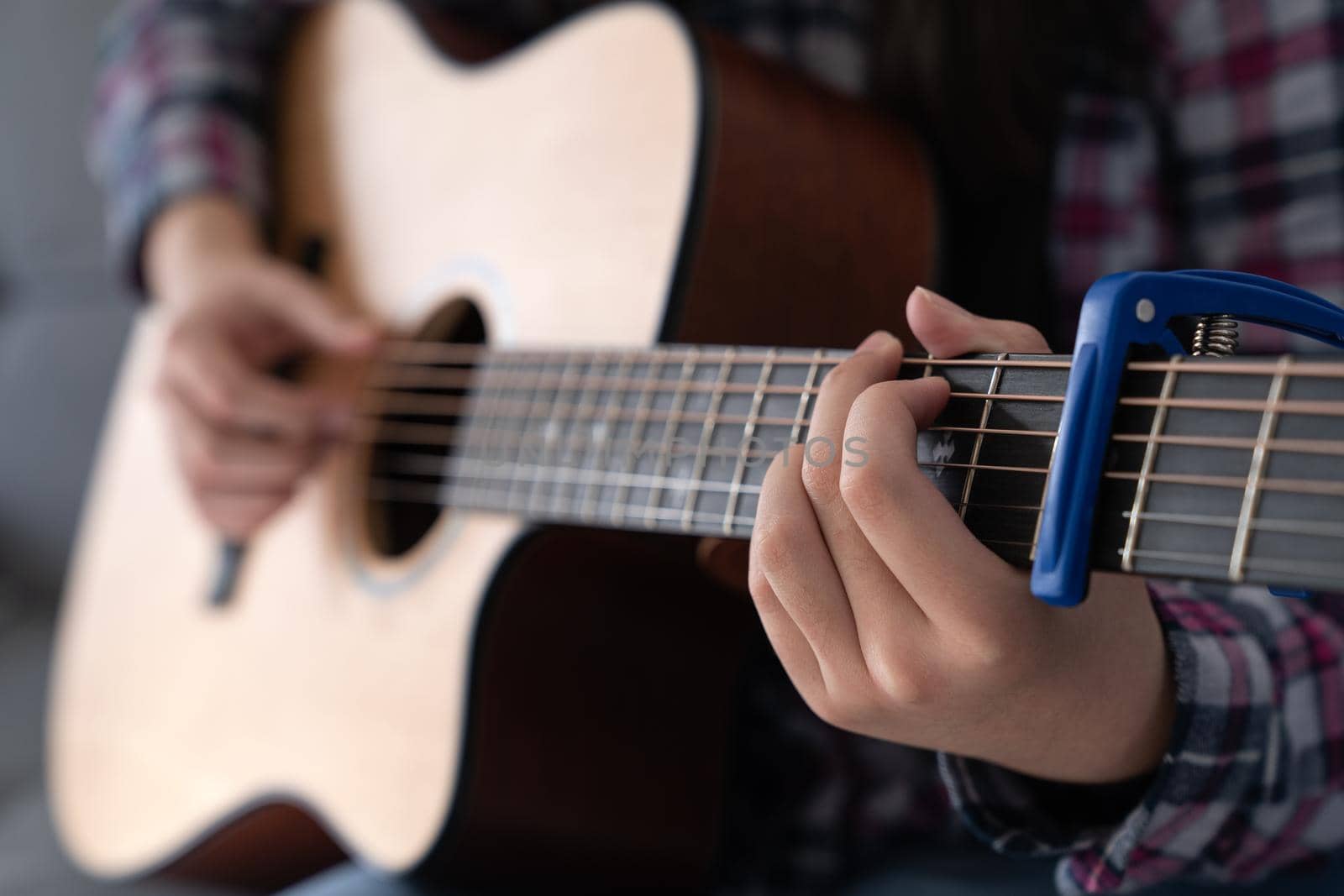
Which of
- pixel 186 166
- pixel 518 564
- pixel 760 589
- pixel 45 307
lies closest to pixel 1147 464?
pixel 760 589

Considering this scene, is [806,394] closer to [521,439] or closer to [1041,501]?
[1041,501]

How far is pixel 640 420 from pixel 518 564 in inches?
5.9

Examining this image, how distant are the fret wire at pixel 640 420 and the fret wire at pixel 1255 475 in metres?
0.22

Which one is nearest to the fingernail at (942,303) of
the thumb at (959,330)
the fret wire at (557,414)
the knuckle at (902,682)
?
the thumb at (959,330)

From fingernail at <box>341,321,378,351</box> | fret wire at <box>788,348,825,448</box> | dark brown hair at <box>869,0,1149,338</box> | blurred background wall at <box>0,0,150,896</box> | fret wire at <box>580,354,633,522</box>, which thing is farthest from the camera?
blurred background wall at <box>0,0,150,896</box>

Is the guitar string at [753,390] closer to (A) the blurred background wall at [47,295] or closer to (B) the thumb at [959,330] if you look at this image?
(B) the thumb at [959,330]

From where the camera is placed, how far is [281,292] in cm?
72

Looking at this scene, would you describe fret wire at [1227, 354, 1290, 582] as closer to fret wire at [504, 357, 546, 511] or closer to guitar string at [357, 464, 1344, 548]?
guitar string at [357, 464, 1344, 548]

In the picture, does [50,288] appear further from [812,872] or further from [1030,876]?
[1030,876]

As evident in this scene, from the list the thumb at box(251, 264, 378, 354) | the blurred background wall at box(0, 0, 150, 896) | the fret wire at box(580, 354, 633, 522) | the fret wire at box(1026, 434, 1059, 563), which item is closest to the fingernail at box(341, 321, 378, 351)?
the thumb at box(251, 264, 378, 354)

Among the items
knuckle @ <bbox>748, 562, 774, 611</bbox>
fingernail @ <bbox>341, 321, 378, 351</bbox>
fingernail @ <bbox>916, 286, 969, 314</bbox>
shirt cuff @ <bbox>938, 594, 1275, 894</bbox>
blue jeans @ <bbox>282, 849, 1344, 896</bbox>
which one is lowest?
blue jeans @ <bbox>282, 849, 1344, 896</bbox>

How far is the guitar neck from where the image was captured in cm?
23

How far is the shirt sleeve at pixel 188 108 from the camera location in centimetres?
83

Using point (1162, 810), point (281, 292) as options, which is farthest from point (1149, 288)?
point (281, 292)
